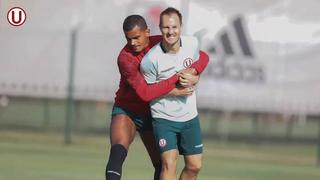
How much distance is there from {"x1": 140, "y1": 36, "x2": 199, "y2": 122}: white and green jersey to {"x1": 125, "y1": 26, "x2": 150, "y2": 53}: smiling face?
0.14 meters

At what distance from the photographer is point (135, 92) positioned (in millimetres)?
10727

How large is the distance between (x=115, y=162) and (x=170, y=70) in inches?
39.9

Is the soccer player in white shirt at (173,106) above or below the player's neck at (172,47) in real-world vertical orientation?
below

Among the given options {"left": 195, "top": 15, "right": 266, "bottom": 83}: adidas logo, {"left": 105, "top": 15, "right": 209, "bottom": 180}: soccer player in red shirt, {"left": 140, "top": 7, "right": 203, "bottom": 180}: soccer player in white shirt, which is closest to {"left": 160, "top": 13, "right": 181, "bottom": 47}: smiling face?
{"left": 140, "top": 7, "right": 203, "bottom": 180}: soccer player in white shirt

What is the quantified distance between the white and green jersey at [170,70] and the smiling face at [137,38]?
5.4 inches

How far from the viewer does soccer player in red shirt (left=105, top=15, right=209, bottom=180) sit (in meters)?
10.5

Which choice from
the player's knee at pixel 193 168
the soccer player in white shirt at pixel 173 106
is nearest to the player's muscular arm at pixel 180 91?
the soccer player in white shirt at pixel 173 106

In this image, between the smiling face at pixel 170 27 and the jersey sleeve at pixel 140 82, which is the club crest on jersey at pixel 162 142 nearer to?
the jersey sleeve at pixel 140 82

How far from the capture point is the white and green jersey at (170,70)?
34.5ft

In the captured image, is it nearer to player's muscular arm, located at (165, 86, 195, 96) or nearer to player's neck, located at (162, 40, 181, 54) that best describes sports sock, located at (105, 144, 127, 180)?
player's muscular arm, located at (165, 86, 195, 96)

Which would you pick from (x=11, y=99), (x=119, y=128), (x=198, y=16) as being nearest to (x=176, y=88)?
(x=119, y=128)

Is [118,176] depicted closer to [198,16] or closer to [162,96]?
[162,96]

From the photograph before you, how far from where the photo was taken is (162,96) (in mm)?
10516

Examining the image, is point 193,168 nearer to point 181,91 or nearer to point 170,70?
point 181,91
